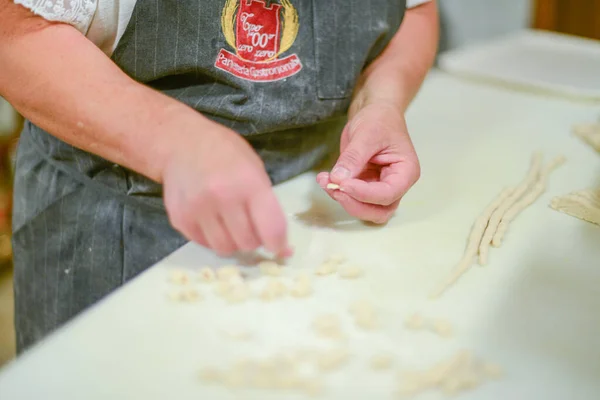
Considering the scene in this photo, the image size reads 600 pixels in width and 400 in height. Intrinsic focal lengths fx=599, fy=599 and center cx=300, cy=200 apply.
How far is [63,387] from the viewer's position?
0.43 metres

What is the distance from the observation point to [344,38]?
2.32 feet

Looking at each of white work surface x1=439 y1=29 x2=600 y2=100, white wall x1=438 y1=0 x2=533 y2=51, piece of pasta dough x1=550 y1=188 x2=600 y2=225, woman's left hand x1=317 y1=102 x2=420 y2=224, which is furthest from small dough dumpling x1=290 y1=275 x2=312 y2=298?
white wall x1=438 y1=0 x2=533 y2=51

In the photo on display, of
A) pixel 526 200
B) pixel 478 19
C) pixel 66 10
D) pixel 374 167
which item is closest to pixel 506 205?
pixel 526 200

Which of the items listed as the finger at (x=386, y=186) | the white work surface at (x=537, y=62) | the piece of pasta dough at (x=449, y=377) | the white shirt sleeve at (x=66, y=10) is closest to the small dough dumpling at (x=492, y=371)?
the piece of pasta dough at (x=449, y=377)

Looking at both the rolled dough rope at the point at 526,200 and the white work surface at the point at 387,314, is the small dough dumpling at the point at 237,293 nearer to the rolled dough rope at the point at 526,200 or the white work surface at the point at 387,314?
the white work surface at the point at 387,314

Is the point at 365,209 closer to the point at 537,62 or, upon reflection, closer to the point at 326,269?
the point at 326,269

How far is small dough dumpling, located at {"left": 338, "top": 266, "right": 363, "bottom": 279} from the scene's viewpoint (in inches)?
21.8

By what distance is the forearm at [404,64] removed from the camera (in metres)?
0.73

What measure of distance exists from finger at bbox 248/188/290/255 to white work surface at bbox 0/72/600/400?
0.07 metres

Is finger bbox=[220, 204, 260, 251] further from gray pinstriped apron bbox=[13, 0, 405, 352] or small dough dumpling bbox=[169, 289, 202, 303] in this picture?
gray pinstriped apron bbox=[13, 0, 405, 352]

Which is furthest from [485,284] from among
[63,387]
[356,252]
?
[63,387]

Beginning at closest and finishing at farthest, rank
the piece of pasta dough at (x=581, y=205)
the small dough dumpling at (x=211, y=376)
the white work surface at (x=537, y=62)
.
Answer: the small dough dumpling at (x=211, y=376) → the piece of pasta dough at (x=581, y=205) → the white work surface at (x=537, y=62)

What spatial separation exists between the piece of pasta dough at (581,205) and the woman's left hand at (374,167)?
0.19 meters

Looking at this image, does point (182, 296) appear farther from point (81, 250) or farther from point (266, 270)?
point (81, 250)
